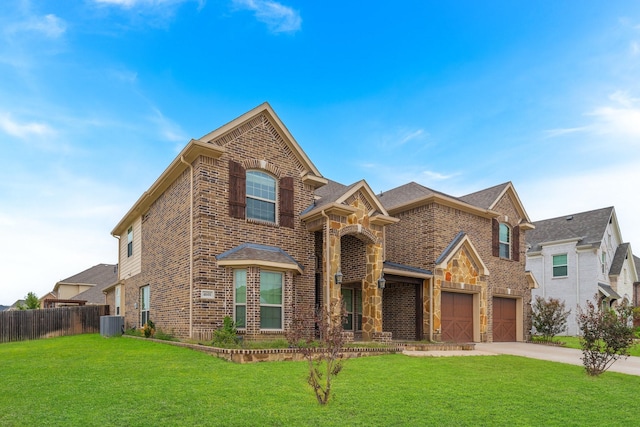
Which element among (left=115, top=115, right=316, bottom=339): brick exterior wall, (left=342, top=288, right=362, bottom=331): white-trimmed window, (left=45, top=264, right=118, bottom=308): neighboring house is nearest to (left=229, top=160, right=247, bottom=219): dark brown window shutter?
(left=115, top=115, right=316, bottom=339): brick exterior wall

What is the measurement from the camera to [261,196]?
15.8 metres

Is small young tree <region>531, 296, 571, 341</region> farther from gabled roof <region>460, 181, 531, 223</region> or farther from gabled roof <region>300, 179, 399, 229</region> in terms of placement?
gabled roof <region>300, 179, 399, 229</region>

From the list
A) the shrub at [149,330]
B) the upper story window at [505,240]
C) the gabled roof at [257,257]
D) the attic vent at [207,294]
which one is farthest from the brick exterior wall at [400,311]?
the shrub at [149,330]

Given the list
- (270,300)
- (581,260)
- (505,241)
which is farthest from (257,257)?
(581,260)

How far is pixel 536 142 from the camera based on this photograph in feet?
62.9

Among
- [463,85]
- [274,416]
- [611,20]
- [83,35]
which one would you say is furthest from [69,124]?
[611,20]

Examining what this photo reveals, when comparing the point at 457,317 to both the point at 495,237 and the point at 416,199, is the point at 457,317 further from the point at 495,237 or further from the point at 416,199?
the point at 416,199

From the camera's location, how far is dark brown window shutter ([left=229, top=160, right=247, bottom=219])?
48.6 ft

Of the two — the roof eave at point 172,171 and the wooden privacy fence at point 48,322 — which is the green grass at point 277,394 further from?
the wooden privacy fence at point 48,322

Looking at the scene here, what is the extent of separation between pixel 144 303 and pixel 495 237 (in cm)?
1784

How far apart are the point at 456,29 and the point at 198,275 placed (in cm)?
1296

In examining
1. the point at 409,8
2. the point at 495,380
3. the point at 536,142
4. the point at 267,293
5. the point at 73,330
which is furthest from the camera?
the point at 73,330

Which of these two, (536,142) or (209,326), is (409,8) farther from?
(209,326)

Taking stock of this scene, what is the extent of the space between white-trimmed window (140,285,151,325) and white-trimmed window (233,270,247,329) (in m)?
6.51
